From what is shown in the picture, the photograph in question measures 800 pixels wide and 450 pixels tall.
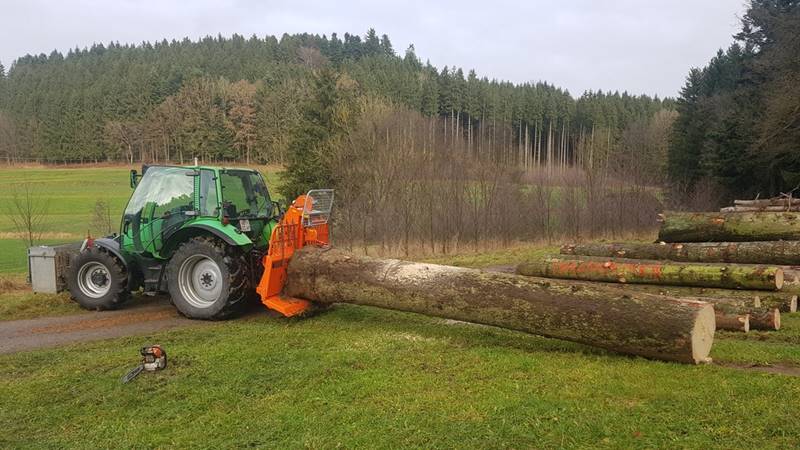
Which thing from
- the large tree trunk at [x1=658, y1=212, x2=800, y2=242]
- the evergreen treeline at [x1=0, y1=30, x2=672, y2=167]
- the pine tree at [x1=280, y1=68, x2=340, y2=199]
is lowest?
the large tree trunk at [x1=658, y1=212, x2=800, y2=242]

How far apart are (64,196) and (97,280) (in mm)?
47032

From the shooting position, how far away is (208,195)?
27.9ft

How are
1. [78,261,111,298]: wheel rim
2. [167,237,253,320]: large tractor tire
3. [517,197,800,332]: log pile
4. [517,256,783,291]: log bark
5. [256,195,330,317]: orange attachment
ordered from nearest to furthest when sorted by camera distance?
1. [256,195,330,317]: orange attachment
2. [167,237,253,320]: large tractor tire
3. [517,197,800,332]: log pile
4. [78,261,111,298]: wheel rim
5. [517,256,783,291]: log bark

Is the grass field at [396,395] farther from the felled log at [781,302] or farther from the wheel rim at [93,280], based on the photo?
the wheel rim at [93,280]

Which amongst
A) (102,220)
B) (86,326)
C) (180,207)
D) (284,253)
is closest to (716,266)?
(284,253)

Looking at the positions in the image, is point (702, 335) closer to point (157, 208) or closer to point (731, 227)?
point (157, 208)

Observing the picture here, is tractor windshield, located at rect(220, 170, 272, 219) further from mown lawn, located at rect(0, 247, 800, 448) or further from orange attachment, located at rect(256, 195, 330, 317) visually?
mown lawn, located at rect(0, 247, 800, 448)

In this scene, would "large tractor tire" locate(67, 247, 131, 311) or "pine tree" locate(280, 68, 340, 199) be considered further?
"pine tree" locate(280, 68, 340, 199)

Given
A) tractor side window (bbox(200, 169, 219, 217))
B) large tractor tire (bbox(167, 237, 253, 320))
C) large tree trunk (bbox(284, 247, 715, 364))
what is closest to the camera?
large tree trunk (bbox(284, 247, 715, 364))

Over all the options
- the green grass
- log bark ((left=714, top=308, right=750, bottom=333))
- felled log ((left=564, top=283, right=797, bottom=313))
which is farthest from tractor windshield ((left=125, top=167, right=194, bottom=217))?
log bark ((left=714, top=308, right=750, bottom=333))

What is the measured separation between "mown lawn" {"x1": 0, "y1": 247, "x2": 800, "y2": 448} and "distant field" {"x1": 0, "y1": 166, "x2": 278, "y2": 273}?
1743 cm

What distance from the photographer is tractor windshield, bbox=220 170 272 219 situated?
865 centimetres

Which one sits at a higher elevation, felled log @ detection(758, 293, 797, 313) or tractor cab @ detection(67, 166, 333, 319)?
tractor cab @ detection(67, 166, 333, 319)

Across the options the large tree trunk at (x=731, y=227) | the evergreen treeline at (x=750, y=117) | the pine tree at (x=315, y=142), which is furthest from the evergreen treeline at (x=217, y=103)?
the large tree trunk at (x=731, y=227)
